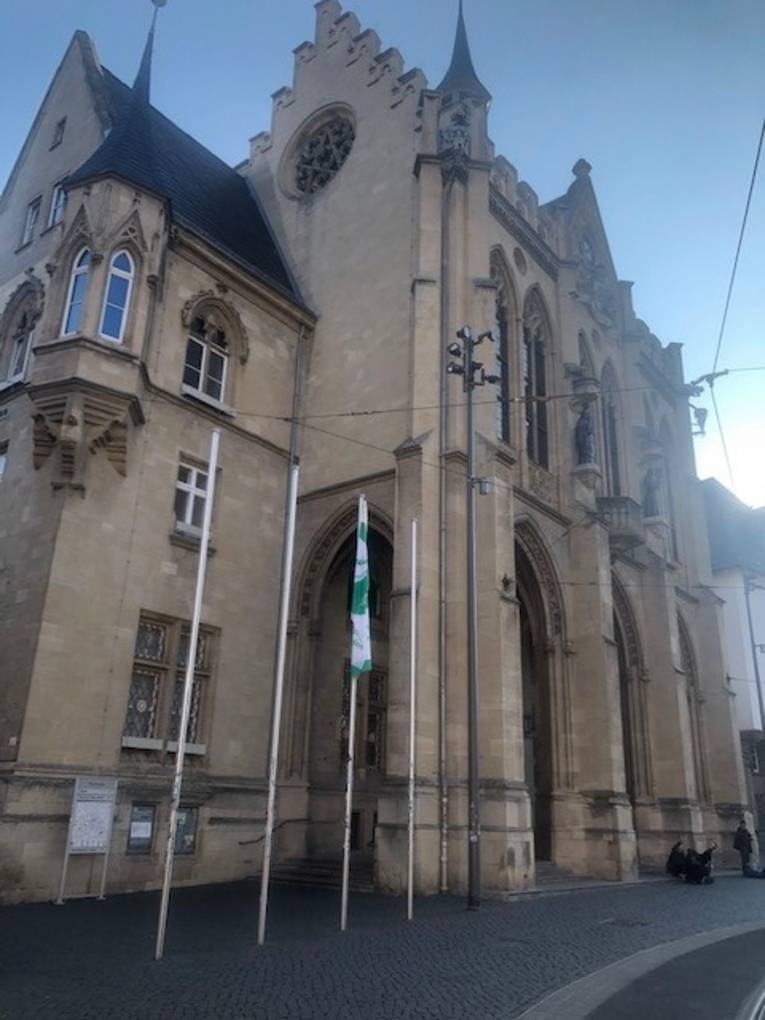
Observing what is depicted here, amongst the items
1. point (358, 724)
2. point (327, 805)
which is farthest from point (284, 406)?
point (327, 805)

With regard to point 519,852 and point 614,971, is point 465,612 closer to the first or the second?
point 519,852

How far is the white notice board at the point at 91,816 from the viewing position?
13.6m

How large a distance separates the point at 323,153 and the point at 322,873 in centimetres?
2099

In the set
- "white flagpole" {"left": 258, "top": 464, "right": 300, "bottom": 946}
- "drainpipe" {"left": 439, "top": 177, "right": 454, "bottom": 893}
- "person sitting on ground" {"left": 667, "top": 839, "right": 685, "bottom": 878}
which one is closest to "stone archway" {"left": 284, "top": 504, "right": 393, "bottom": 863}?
"drainpipe" {"left": 439, "top": 177, "right": 454, "bottom": 893}

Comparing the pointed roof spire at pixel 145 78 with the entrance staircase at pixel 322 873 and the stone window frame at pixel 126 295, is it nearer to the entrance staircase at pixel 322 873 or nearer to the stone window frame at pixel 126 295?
the stone window frame at pixel 126 295

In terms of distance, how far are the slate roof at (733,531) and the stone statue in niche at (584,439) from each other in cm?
1742

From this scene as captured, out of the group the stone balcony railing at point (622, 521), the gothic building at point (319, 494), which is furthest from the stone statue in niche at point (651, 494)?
the stone balcony railing at point (622, 521)

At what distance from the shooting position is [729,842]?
28000 mm

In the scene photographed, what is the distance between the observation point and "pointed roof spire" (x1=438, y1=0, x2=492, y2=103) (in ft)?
76.5

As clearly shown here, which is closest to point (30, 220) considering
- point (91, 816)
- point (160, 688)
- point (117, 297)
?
point (117, 297)

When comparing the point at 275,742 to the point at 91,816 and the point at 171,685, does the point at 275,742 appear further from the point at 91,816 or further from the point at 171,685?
the point at 171,685

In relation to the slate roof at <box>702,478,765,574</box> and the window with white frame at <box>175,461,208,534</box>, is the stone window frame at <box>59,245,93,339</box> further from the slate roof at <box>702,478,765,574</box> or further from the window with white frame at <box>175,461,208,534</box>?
the slate roof at <box>702,478,765,574</box>

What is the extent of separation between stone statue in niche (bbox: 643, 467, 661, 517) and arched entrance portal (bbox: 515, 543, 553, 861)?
865 cm

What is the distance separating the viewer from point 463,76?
79.4 ft
